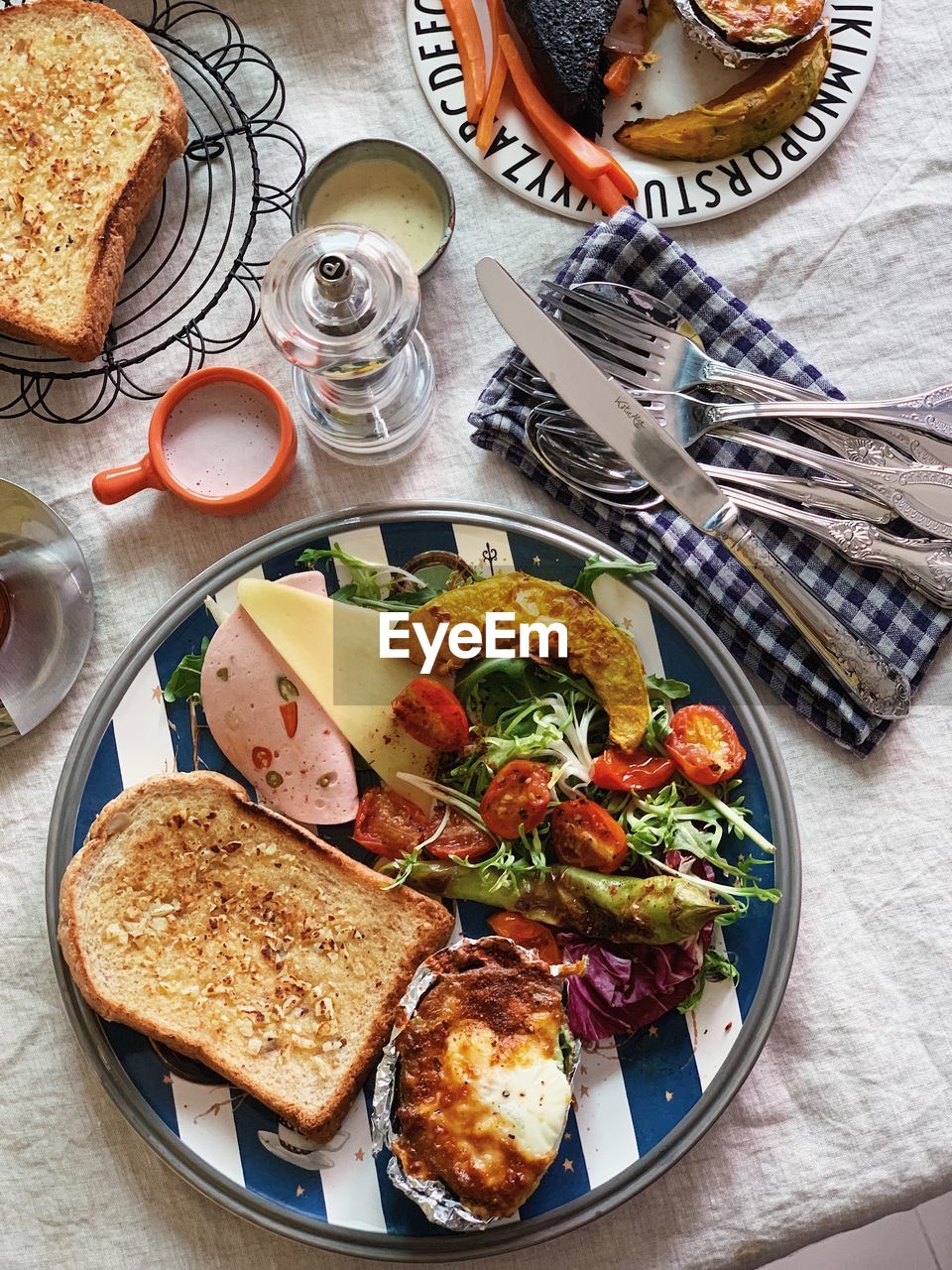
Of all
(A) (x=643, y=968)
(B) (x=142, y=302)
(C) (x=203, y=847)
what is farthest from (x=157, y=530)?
(A) (x=643, y=968)

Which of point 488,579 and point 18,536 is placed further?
point 18,536

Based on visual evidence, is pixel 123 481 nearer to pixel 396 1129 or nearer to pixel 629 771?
pixel 629 771

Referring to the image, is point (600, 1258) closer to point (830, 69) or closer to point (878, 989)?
point (878, 989)

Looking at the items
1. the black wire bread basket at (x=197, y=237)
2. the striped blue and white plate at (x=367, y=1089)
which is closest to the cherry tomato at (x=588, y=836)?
the striped blue and white plate at (x=367, y=1089)

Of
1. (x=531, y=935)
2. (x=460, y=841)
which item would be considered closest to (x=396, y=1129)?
(x=531, y=935)

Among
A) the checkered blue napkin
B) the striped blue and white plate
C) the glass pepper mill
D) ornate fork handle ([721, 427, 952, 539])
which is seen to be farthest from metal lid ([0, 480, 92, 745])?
ornate fork handle ([721, 427, 952, 539])

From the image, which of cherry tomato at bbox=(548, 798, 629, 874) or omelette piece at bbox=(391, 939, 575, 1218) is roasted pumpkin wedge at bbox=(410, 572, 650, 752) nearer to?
cherry tomato at bbox=(548, 798, 629, 874)
